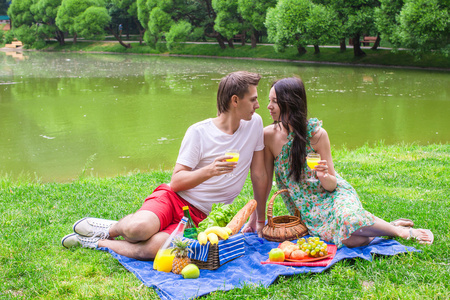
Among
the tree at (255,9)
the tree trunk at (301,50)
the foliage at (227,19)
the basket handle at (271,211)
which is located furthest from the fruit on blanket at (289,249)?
the foliage at (227,19)

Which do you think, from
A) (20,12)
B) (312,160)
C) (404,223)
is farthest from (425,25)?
(20,12)

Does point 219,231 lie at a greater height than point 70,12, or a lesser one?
lesser

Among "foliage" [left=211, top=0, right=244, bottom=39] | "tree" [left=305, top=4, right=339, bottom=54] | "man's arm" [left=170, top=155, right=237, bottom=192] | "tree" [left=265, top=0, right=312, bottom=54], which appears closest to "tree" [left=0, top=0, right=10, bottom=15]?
"foliage" [left=211, top=0, right=244, bottom=39]

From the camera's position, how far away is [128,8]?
4959 cm

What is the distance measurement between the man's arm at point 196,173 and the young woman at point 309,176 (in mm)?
682

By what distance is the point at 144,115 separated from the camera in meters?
12.1

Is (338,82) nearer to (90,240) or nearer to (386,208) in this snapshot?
(386,208)

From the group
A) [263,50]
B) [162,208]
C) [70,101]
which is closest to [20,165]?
[162,208]

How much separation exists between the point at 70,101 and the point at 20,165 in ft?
22.4

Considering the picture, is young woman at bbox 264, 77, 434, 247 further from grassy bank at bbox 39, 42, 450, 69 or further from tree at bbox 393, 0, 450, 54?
grassy bank at bbox 39, 42, 450, 69

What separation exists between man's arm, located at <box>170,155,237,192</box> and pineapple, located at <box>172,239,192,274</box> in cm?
44

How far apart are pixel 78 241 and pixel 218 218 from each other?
1.22 meters

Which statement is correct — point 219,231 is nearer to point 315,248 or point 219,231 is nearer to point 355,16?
point 315,248

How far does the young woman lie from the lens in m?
3.50
